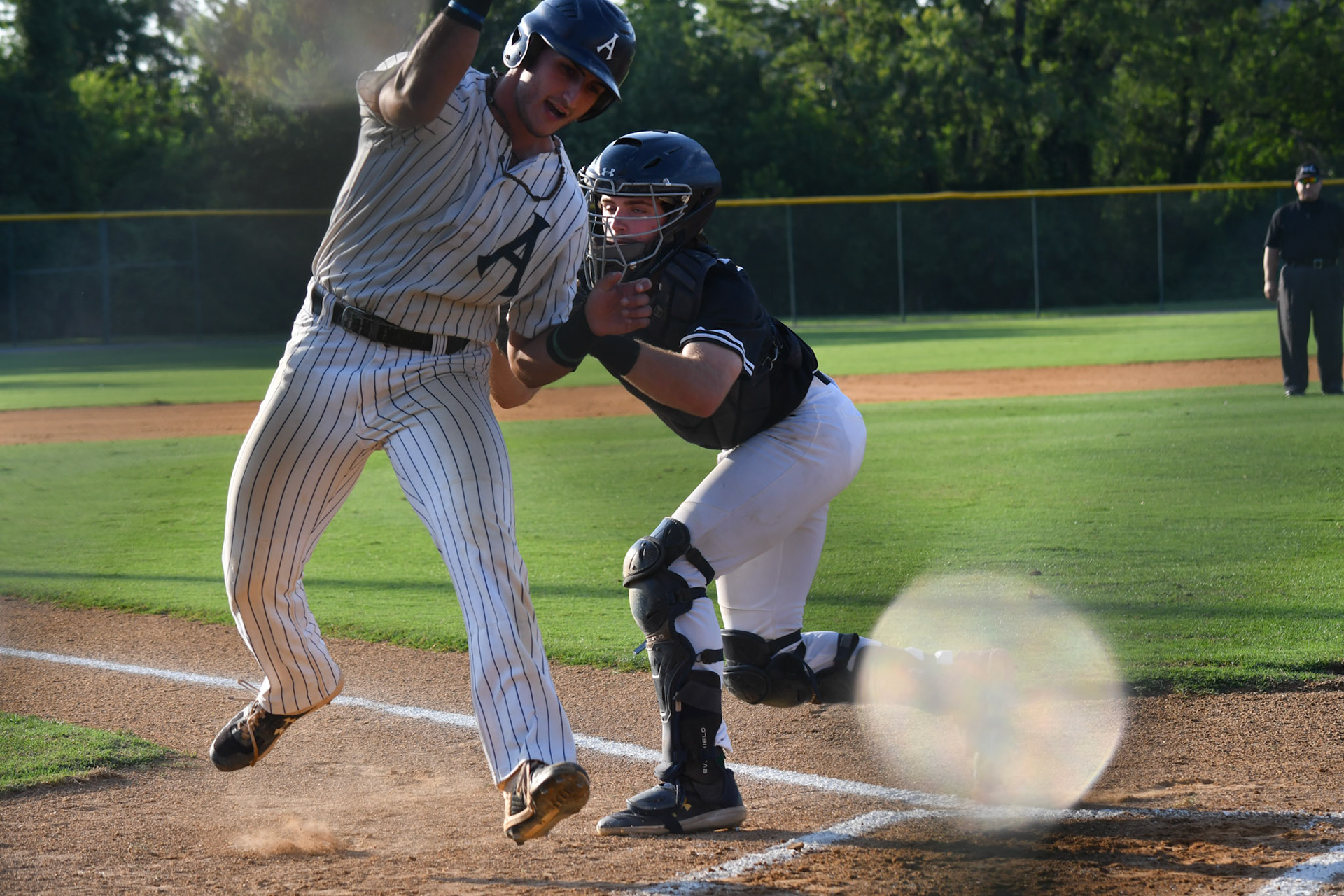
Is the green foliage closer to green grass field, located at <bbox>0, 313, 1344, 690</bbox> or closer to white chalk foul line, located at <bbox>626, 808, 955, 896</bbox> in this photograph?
green grass field, located at <bbox>0, 313, 1344, 690</bbox>

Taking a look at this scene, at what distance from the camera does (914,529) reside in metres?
7.19

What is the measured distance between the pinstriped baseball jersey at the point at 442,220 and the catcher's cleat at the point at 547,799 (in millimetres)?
1056

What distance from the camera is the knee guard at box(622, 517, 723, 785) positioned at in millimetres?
3326

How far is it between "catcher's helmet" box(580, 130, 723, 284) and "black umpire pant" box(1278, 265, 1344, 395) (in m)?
9.80

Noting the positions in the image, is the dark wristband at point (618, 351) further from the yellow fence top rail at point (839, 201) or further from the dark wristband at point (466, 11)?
the yellow fence top rail at point (839, 201)

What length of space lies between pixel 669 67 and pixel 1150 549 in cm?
3186

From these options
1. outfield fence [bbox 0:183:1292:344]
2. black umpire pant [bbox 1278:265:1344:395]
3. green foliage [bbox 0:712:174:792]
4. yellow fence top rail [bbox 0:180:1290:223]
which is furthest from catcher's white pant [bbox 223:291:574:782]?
outfield fence [bbox 0:183:1292:344]

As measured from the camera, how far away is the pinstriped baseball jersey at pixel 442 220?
303cm

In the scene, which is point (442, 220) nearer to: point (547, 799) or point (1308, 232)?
point (547, 799)


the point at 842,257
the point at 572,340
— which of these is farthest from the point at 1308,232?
the point at 842,257

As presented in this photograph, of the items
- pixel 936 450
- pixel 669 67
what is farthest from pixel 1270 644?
pixel 669 67

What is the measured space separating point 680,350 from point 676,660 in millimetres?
786

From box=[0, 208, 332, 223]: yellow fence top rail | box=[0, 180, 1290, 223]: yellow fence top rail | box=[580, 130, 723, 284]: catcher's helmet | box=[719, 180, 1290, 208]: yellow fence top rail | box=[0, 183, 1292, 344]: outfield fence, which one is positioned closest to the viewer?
box=[580, 130, 723, 284]: catcher's helmet

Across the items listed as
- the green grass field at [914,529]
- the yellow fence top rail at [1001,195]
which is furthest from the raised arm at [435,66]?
the yellow fence top rail at [1001,195]
